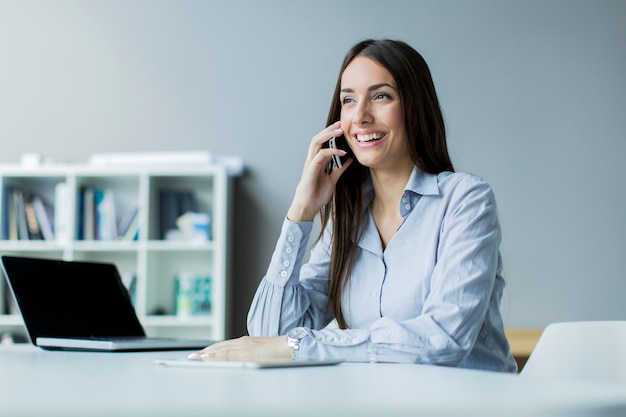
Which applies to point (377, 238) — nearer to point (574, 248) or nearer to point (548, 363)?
point (548, 363)

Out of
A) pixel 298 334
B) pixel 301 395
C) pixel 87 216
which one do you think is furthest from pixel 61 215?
pixel 301 395

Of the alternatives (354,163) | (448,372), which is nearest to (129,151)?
(354,163)

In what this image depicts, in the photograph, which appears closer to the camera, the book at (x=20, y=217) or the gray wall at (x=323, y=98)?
the book at (x=20, y=217)

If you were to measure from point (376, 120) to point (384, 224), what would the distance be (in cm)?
25

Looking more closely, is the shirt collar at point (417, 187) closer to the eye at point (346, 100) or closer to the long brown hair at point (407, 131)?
the long brown hair at point (407, 131)

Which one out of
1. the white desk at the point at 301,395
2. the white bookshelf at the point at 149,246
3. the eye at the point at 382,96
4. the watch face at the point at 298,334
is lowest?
the white bookshelf at the point at 149,246

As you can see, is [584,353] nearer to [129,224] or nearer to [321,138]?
[321,138]

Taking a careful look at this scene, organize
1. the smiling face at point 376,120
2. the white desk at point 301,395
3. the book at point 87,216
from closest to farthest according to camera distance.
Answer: the white desk at point 301,395 → the smiling face at point 376,120 → the book at point 87,216

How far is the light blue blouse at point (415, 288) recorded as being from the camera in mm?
1254

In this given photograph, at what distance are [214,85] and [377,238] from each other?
2.92 meters

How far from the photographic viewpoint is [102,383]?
704 mm

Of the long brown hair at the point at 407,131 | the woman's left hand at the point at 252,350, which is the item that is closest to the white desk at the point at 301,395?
the woman's left hand at the point at 252,350

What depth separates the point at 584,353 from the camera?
1.66 meters

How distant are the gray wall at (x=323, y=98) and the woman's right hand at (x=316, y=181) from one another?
2.47 meters
